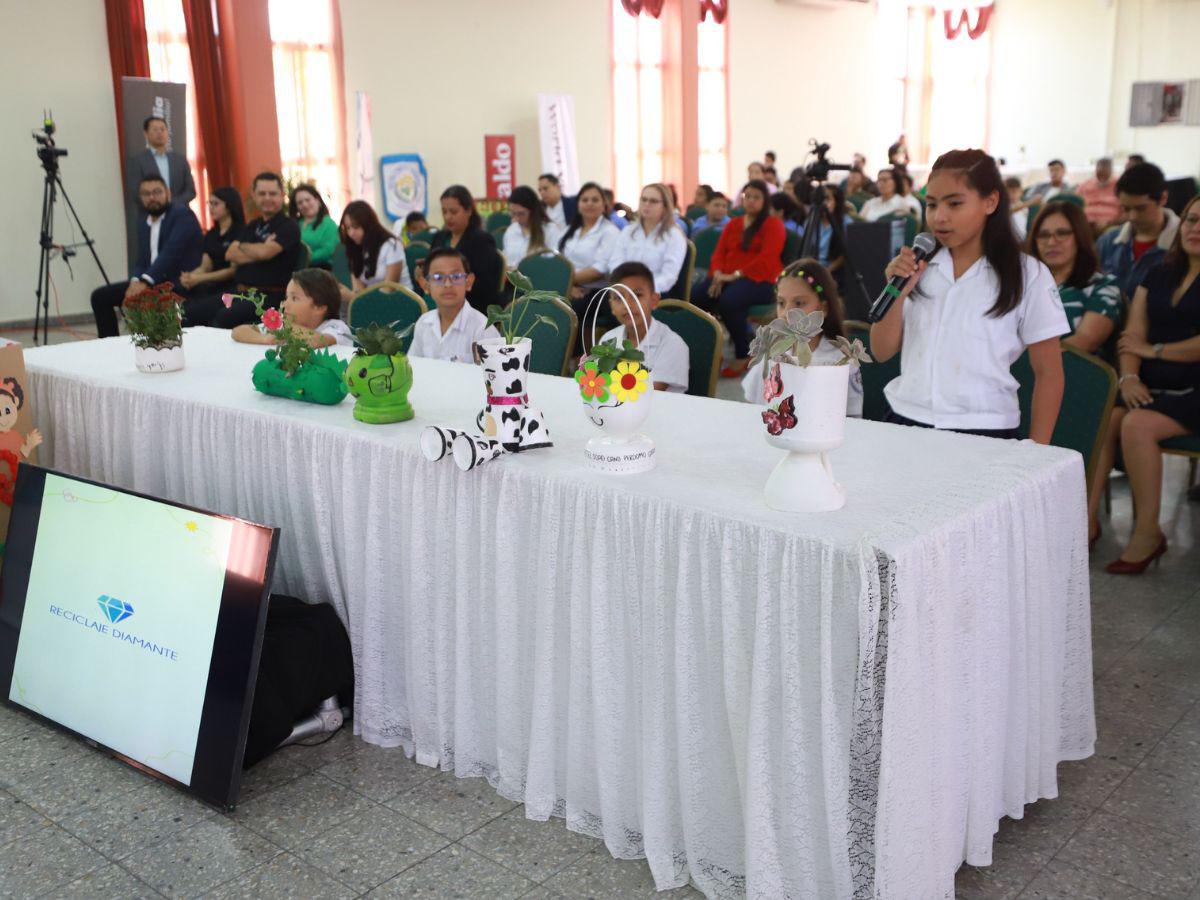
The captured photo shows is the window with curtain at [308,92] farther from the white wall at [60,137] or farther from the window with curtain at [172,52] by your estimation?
the white wall at [60,137]

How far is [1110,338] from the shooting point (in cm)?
381

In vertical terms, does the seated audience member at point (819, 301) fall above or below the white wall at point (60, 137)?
below

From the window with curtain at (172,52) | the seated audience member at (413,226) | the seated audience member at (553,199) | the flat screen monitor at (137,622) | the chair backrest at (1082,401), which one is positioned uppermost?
the window with curtain at (172,52)

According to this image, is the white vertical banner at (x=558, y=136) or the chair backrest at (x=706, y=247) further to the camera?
the white vertical banner at (x=558, y=136)

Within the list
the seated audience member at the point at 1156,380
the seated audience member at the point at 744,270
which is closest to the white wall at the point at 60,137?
the seated audience member at the point at 744,270

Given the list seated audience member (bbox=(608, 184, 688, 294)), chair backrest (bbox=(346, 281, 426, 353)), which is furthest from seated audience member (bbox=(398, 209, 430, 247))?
chair backrest (bbox=(346, 281, 426, 353))

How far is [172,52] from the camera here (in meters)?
9.84

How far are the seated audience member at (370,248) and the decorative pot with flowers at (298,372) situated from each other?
135 inches

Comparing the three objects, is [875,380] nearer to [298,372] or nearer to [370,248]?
[298,372]

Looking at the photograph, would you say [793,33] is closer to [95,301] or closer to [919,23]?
[919,23]

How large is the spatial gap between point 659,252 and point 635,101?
868 centimetres

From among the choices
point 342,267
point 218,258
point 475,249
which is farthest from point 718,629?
point 342,267

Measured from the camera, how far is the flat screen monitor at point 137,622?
2.26 metres

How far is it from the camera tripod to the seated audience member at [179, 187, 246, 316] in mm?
1846
